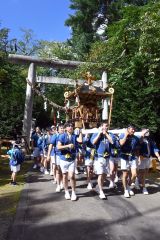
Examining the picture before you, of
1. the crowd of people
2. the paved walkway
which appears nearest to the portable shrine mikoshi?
the crowd of people

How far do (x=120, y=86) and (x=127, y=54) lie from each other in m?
1.65

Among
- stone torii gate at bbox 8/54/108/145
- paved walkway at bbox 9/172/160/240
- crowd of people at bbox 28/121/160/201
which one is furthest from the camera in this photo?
stone torii gate at bbox 8/54/108/145

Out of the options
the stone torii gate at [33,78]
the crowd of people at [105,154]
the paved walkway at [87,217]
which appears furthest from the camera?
the stone torii gate at [33,78]

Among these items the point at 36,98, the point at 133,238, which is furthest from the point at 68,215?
the point at 36,98

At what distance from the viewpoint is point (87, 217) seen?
8.12m

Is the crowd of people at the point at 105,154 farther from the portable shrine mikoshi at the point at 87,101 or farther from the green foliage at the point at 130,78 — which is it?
the green foliage at the point at 130,78

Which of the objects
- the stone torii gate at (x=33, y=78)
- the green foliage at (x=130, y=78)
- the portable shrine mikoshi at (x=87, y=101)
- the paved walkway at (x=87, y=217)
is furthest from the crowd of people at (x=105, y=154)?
the stone torii gate at (x=33, y=78)

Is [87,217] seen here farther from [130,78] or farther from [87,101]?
[130,78]

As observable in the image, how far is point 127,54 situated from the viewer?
18.6 metres

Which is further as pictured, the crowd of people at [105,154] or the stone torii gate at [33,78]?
the stone torii gate at [33,78]

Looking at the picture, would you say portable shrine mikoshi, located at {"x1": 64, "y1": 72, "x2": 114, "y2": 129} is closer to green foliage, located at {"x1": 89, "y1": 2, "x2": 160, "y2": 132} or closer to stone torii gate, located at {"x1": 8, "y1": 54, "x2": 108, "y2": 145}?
green foliage, located at {"x1": 89, "y1": 2, "x2": 160, "y2": 132}

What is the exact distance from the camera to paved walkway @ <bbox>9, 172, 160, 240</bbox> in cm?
689

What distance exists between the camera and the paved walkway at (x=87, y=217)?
6891 mm

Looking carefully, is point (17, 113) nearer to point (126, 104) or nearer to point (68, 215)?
point (126, 104)
